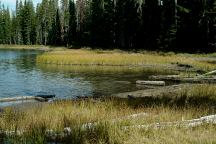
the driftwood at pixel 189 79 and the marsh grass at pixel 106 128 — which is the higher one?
the marsh grass at pixel 106 128

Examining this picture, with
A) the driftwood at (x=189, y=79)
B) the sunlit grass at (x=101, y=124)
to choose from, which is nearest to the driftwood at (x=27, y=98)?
the sunlit grass at (x=101, y=124)

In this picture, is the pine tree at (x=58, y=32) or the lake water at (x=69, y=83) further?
the pine tree at (x=58, y=32)

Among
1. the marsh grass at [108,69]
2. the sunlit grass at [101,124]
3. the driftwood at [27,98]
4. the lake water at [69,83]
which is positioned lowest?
the lake water at [69,83]

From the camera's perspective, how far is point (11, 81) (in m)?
34.9

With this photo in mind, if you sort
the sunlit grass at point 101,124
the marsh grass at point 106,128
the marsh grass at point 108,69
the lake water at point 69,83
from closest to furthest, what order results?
the marsh grass at point 106,128 → the sunlit grass at point 101,124 → the lake water at point 69,83 → the marsh grass at point 108,69

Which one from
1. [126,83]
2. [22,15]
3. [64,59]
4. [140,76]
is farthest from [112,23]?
[22,15]

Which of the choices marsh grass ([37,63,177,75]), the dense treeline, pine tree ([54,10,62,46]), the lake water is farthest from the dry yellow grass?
pine tree ([54,10,62,46])

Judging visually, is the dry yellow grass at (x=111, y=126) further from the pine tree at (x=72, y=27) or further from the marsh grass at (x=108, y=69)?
the pine tree at (x=72, y=27)

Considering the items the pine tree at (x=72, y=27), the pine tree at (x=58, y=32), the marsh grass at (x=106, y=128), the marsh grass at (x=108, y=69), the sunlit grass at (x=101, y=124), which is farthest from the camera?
the pine tree at (x=58, y=32)

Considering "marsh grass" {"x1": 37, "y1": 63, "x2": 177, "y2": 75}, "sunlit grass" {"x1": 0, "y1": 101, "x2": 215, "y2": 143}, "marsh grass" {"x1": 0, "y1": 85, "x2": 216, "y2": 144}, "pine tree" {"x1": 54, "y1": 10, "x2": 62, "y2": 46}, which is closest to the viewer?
"marsh grass" {"x1": 0, "y1": 85, "x2": 216, "y2": 144}

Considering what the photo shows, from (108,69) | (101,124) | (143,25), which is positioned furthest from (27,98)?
(143,25)

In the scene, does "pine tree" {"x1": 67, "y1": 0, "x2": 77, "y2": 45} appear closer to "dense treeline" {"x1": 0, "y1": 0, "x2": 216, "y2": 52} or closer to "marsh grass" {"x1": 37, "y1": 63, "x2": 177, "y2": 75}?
"dense treeline" {"x1": 0, "y1": 0, "x2": 216, "y2": 52}

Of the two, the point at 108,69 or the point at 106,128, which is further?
the point at 108,69

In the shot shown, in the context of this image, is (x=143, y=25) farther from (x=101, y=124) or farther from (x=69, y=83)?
(x=101, y=124)
